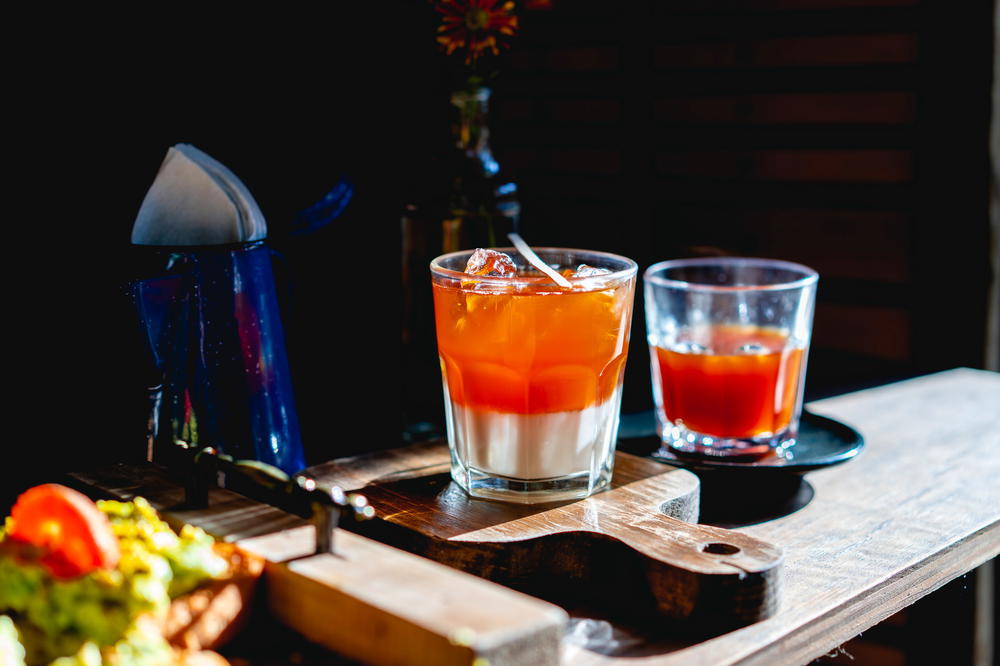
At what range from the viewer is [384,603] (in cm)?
80

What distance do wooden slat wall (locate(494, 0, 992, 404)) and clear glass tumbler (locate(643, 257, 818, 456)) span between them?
1.15 feet

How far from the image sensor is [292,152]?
177 cm

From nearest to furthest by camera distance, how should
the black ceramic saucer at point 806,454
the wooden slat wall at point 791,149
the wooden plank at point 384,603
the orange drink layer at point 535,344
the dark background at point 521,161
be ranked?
1. the wooden plank at point 384,603
2. the orange drink layer at point 535,344
3. the black ceramic saucer at point 806,454
4. the dark background at point 521,161
5. the wooden slat wall at point 791,149

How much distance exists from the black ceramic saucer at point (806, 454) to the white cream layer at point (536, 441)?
158 millimetres

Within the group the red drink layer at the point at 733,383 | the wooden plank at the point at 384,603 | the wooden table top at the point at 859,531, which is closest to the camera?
the wooden plank at the point at 384,603

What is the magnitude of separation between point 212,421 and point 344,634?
0.40 m

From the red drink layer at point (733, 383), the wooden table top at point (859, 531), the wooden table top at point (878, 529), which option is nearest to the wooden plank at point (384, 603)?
the wooden table top at point (859, 531)

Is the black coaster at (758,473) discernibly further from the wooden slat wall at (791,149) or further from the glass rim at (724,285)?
the wooden slat wall at (791,149)

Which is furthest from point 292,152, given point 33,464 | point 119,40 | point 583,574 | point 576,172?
point 576,172

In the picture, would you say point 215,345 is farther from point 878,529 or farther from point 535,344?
point 878,529

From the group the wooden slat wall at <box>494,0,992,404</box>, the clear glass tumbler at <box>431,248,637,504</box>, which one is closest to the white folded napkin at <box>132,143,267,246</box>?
the clear glass tumbler at <box>431,248,637,504</box>

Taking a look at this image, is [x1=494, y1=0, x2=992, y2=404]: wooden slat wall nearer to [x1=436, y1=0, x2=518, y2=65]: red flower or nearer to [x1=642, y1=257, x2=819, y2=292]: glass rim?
[x1=642, y1=257, x2=819, y2=292]: glass rim

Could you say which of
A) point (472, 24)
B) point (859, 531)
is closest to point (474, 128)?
point (472, 24)

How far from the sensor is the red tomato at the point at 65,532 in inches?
32.2
